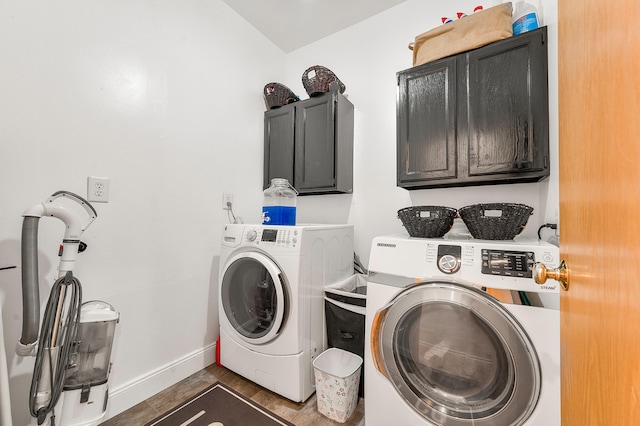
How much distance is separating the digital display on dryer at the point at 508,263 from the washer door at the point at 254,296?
100 centimetres

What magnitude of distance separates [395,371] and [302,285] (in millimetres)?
625

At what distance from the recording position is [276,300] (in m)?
1.51

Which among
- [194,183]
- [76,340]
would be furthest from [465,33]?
[76,340]

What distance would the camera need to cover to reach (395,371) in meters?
1.11

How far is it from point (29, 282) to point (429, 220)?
5.65 feet

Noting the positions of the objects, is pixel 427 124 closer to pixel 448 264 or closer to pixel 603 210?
pixel 448 264

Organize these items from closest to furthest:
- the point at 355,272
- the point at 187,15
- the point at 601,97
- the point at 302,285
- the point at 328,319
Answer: the point at 601,97
the point at 302,285
the point at 328,319
the point at 187,15
the point at 355,272

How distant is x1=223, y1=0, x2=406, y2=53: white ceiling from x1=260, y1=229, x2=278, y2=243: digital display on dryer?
6.06ft

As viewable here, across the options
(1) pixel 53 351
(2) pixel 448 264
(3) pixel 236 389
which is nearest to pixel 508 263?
(2) pixel 448 264

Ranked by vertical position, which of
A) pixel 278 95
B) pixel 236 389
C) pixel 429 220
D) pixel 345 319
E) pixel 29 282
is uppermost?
pixel 278 95

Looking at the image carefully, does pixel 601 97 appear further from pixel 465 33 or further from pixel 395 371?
pixel 465 33

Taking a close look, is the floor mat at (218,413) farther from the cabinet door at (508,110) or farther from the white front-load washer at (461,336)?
the cabinet door at (508,110)

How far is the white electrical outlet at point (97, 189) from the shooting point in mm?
1356

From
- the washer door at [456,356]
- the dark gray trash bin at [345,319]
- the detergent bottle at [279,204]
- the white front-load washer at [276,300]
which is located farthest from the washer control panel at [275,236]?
the washer door at [456,356]
